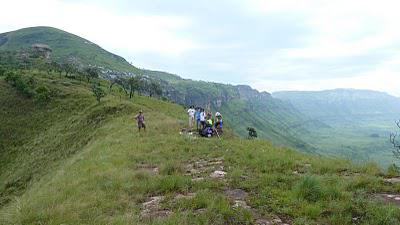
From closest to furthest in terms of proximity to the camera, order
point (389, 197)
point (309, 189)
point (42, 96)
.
→ 1. point (389, 197)
2. point (309, 189)
3. point (42, 96)

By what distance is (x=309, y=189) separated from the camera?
11.8 m

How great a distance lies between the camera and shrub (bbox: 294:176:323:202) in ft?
37.7

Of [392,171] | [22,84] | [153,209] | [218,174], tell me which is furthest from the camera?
[22,84]

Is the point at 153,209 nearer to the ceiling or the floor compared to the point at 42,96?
nearer to the floor

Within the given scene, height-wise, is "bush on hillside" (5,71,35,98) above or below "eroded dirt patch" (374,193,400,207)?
above

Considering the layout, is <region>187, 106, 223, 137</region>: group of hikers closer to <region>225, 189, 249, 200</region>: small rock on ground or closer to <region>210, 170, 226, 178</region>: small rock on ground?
<region>210, 170, 226, 178</region>: small rock on ground

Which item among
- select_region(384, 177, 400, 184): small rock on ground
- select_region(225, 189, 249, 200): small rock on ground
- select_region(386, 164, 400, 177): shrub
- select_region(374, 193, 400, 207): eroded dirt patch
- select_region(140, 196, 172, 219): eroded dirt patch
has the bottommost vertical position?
select_region(140, 196, 172, 219): eroded dirt patch

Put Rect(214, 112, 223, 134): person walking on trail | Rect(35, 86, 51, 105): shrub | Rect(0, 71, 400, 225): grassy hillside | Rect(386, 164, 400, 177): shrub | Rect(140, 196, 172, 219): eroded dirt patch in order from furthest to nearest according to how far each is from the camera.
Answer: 1. Rect(35, 86, 51, 105): shrub
2. Rect(214, 112, 223, 134): person walking on trail
3. Rect(386, 164, 400, 177): shrub
4. Rect(140, 196, 172, 219): eroded dirt patch
5. Rect(0, 71, 400, 225): grassy hillside

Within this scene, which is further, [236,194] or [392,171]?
[392,171]

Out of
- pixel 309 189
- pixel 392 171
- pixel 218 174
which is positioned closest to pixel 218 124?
pixel 218 174

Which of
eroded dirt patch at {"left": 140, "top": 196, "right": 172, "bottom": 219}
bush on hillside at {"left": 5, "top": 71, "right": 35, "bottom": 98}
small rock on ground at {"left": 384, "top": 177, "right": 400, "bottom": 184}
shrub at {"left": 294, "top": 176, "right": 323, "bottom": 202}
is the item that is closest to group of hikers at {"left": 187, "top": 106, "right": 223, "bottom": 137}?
small rock on ground at {"left": 384, "top": 177, "right": 400, "bottom": 184}

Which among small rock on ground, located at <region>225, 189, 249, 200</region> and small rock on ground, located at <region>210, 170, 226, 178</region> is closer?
small rock on ground, located at <region>225, 189, 249, 200</region>

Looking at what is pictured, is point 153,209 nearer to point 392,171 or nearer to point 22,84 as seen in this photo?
point 392,171

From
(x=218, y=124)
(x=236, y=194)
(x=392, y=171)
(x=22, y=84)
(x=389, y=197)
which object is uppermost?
(x=22, y=84)
